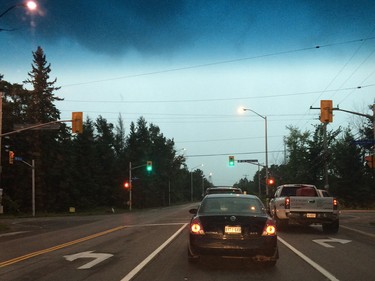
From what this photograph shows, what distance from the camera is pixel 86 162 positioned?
90875mm

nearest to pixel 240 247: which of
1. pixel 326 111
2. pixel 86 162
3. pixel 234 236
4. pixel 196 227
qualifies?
pixel 234 236

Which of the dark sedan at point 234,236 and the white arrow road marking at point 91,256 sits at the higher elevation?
the dark sedan at point 234,236

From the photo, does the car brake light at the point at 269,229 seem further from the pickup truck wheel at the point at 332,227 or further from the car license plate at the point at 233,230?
the pickup truck wheel at the point at 332,227

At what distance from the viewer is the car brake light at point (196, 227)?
9.74 meters

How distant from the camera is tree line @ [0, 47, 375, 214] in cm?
6556

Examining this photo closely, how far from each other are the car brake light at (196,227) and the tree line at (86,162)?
37.2 metres

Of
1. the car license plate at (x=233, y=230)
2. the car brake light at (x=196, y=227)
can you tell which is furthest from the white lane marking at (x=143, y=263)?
the car license plate at (x=233, y=230)

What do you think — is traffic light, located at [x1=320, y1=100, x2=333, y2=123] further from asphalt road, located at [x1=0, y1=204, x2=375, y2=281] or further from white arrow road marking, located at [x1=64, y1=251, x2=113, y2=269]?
white arrow road marking, located at [x1=64, y1=251, x2=113, y2=269]

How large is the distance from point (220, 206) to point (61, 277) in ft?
12.1

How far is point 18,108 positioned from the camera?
72.6 meters

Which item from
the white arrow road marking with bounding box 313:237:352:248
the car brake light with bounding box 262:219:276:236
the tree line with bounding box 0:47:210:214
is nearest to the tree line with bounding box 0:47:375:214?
the tree line with bounding box 0:47:210:214

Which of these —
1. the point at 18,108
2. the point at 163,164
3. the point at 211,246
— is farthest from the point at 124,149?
the point at 211,246

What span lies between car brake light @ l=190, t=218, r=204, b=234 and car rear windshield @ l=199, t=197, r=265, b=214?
492 mm

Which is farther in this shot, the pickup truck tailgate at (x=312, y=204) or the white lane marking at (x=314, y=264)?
the pickup truck tailgate at (x=312, y=204)
